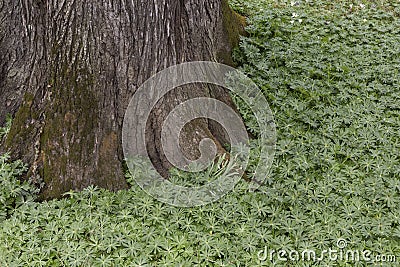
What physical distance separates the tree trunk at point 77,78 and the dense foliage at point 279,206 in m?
0.19

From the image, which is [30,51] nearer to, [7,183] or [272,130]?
[7,183]

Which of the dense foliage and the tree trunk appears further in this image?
the tree trunk

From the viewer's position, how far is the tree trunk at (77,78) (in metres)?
3.21

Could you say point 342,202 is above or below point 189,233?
above


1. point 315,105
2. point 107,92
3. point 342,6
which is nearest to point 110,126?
point 107,92

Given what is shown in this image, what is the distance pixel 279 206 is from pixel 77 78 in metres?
1.75

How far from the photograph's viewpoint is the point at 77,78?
327cm

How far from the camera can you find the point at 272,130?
3904 mm

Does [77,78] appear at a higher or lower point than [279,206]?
higher

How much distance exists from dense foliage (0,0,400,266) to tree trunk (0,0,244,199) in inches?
7.6

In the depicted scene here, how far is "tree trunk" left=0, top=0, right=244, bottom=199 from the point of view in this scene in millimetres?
3215

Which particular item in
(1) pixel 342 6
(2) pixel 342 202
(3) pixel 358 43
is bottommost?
(2) pixel 342 202

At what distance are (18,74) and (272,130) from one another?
2116 mm

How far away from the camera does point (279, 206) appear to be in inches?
129
